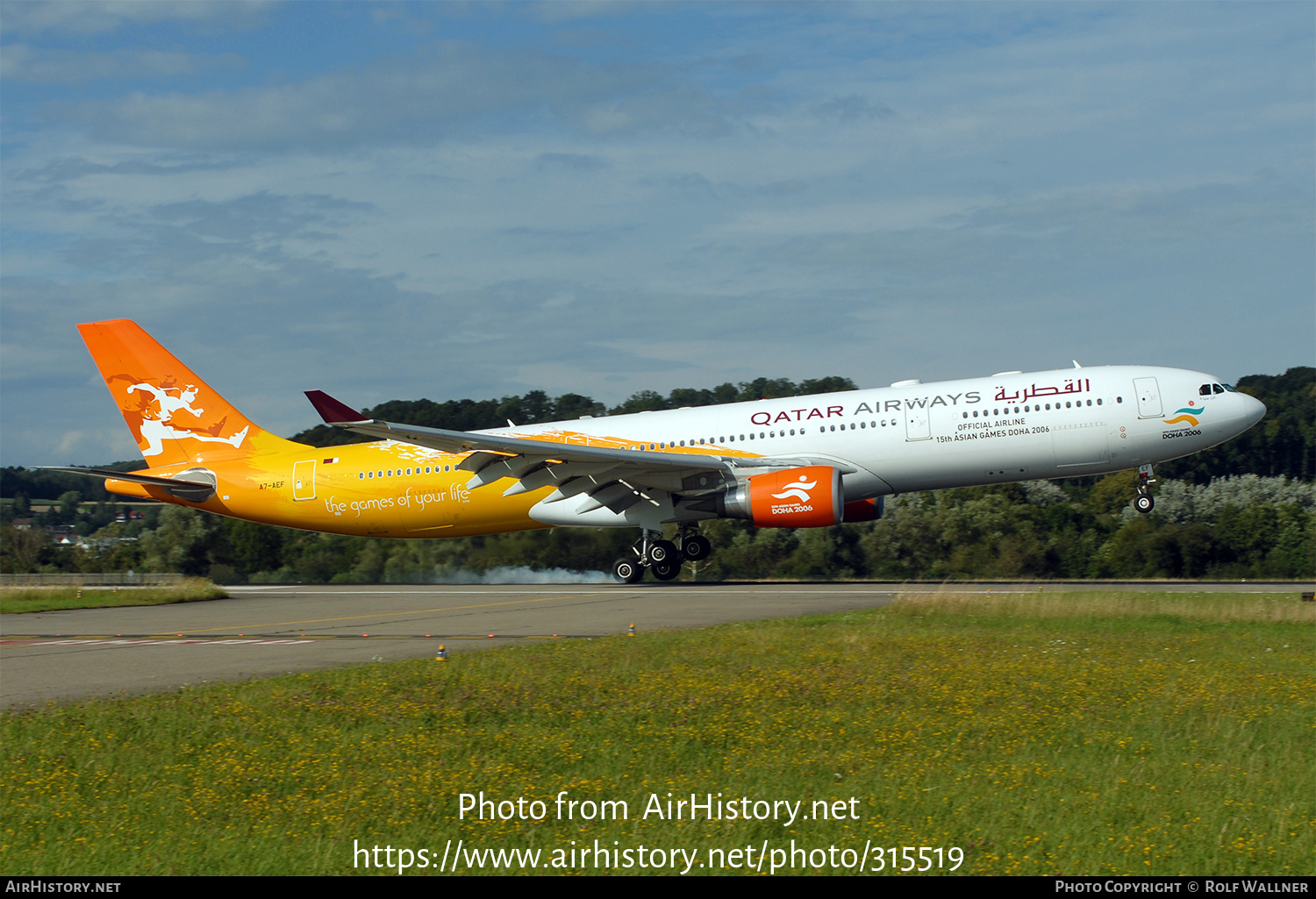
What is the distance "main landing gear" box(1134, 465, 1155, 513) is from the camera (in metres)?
24.8

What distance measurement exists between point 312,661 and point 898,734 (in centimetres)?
727

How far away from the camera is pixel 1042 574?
38.0 m

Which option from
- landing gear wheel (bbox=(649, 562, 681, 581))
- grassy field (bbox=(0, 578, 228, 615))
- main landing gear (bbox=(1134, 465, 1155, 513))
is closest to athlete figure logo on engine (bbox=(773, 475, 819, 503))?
landing gear wheel (bbox=(649, 562, 681, 581))

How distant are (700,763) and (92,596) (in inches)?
884

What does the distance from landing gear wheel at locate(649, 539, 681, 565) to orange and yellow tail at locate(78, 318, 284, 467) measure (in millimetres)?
11645

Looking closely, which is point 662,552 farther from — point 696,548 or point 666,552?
point 696,548

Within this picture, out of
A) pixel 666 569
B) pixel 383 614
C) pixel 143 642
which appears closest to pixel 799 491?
pixel 666 569

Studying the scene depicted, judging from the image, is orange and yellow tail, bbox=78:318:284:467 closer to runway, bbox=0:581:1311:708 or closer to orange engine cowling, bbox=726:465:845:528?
runway, bbox=0:581:1311:708

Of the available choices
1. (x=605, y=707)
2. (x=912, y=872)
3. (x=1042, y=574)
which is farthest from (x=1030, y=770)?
(x=1042, y=574)

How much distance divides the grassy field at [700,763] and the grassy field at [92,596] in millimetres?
14008

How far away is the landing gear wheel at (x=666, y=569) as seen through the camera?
2753 centimetres

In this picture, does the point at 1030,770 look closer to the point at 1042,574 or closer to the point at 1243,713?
the point at 1243,713

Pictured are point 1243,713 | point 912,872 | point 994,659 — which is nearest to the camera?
point 912,872

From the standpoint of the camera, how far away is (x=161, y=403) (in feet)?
99.8
